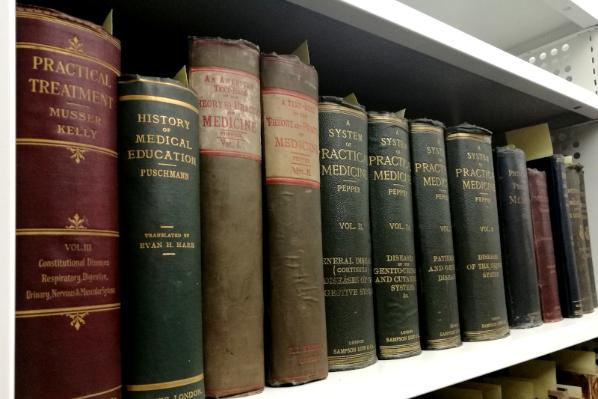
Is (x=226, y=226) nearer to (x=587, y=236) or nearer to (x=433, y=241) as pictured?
(x=433, y=241)

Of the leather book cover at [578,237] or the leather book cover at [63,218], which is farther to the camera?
the leather book cover at [578,237]

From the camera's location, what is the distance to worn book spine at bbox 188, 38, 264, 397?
0.44m

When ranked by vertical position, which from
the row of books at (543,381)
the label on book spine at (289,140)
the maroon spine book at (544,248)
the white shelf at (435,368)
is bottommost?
the row of books at (543,381)

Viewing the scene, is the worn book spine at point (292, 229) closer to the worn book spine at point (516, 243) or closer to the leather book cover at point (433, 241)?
the leather book cover at point (433, 241)

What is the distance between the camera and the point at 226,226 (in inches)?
17.6

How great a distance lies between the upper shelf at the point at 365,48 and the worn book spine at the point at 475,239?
0.10m

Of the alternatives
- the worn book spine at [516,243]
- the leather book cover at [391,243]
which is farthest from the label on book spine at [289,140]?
the worn book spine at [516,243]

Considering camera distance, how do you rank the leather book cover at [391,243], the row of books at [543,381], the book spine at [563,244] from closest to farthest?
the leather book cover at [391,243], the row of books at [543,381], the book spine at [563,244]

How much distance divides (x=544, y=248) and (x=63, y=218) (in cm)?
70

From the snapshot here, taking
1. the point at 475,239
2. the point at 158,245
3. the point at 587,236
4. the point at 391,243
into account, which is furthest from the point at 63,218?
the point at 587,236

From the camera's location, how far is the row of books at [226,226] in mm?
346

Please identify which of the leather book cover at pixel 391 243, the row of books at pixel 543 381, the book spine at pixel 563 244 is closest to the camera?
the leather book cover at pixel 391 243

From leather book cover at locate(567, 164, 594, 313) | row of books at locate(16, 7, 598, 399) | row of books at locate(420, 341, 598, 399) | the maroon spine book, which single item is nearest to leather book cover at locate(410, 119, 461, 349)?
row of books at locate(16, 7, 598, 399)

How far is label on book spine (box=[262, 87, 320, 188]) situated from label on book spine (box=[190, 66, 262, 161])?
17 mm
